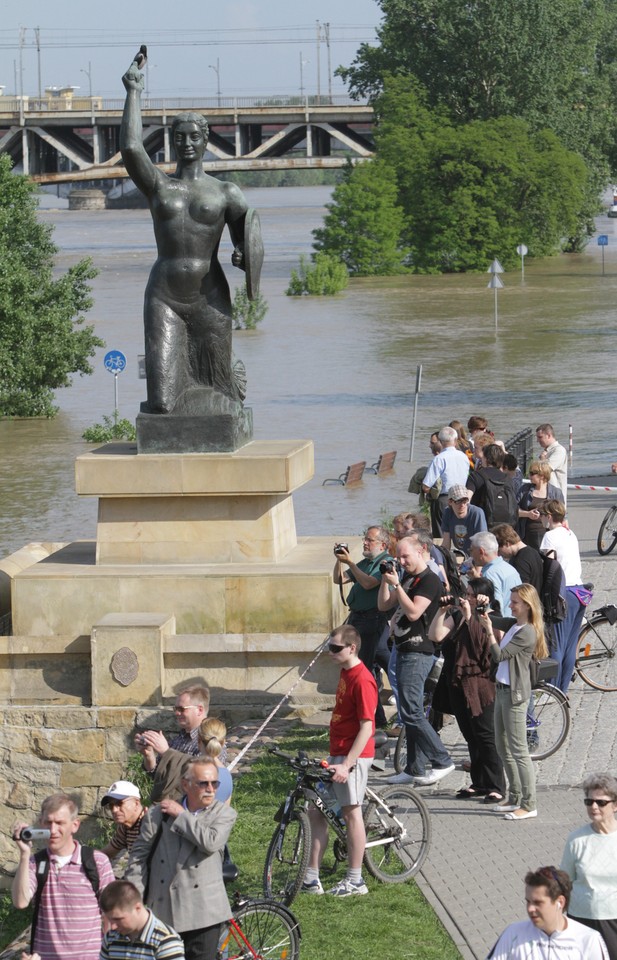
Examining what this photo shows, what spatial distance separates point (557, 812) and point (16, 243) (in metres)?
30.3

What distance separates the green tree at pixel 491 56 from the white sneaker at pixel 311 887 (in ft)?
262

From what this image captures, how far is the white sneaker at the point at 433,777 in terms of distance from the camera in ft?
31.8

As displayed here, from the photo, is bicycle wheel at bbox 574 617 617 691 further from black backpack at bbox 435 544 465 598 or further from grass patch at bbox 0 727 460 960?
grass patch at bbox 0 727 460 960

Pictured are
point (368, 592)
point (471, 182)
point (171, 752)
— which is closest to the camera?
point (171, 752)

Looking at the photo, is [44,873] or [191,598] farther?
[191,598]

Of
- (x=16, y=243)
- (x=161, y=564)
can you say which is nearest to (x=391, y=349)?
(x=16, y=243)

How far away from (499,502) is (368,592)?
2702 mm

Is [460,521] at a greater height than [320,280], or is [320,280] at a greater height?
[460,521]

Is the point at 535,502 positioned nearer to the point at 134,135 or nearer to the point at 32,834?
the point at 134,135

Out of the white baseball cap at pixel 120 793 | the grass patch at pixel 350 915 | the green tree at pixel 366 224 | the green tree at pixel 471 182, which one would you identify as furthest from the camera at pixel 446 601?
the green tree at pixel 471 182

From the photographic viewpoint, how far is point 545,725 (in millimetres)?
10805

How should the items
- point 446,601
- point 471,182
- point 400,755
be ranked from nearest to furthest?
point 446,601 < point 400,755 < point 471,182

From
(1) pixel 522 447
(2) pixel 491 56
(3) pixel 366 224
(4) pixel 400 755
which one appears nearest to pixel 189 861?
(4) pixel 400 755

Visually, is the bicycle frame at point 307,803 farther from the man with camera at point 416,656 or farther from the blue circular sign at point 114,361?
the blue circular sign at point 114,361
